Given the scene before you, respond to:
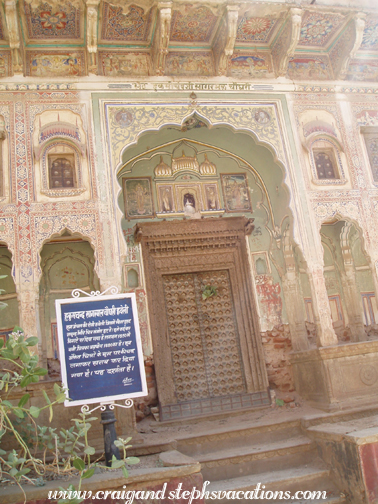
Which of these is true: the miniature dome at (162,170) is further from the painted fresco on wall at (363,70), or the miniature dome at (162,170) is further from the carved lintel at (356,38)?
the painted fresco on wall at (363,70)

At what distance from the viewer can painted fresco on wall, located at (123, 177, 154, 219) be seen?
26.2 feet

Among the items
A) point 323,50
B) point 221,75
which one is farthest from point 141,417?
point 323,50

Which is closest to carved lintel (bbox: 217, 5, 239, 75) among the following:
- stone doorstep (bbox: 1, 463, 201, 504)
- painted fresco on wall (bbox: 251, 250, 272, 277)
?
painted fresco on wall (bbox: 251, 250, 272, 277)

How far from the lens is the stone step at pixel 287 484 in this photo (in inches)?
191

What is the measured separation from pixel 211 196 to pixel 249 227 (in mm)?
885

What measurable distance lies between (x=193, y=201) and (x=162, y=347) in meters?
2.61

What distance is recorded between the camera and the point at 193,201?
8250 mm

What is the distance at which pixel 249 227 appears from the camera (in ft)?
26.8

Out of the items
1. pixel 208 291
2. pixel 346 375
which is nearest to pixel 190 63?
pixel 208 291

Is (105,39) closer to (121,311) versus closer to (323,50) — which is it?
(323,50)

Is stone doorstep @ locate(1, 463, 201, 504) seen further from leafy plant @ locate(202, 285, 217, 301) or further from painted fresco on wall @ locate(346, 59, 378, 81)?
painted fresco on wall @ locate(346, 59, 378, 81)

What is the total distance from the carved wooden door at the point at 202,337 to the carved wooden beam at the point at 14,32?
395 centimetres

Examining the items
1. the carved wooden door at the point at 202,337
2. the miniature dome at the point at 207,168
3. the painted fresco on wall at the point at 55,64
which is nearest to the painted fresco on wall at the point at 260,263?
the carved wooden door at the point at 202,337

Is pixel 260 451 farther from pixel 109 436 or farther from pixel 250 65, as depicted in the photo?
pixel 250 65
